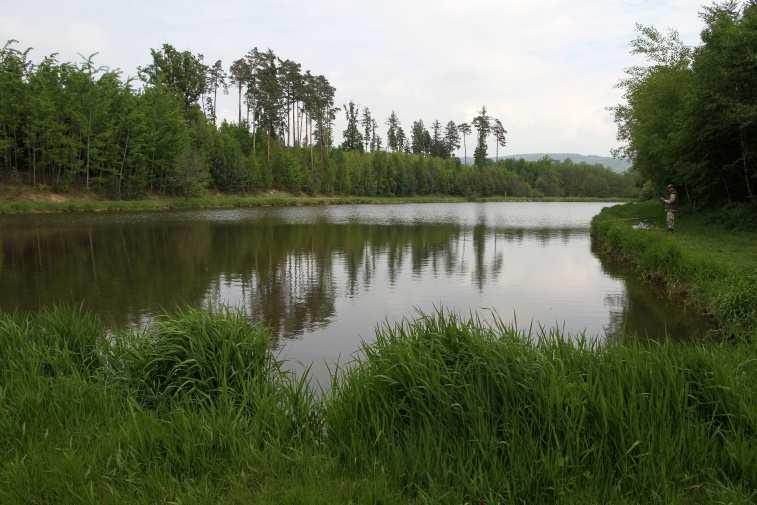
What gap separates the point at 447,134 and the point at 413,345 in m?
129

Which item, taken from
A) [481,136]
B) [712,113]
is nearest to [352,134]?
[481,136]

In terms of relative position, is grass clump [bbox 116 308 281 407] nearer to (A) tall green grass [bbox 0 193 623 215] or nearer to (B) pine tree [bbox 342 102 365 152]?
(A) tall green grass [bbox 0 193 623 215]

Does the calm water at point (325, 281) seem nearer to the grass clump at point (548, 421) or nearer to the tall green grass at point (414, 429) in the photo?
the tall green grass at point (414, 429)

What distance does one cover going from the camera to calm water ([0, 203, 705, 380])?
33.8 feet

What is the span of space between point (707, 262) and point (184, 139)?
Result: 5221 cm

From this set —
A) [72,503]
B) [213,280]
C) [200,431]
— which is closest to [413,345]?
[200,431]

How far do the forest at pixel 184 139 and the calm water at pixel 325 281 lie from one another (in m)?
20.3

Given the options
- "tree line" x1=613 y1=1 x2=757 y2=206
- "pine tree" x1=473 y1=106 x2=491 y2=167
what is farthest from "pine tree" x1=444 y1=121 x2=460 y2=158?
"tree line" x1=613 y1=1 x2=757 y2=206

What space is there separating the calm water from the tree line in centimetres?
520

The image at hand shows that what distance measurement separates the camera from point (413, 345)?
4824 millimetres

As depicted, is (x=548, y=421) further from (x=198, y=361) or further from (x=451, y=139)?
(x=451, y=139)

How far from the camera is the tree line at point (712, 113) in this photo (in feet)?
52.8

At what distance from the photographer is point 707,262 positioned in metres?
10.6

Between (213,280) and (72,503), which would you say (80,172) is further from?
(72,503)
